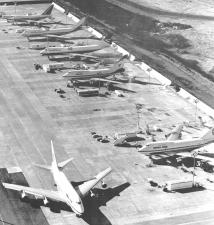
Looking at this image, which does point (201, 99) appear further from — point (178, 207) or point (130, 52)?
point (178, 207)

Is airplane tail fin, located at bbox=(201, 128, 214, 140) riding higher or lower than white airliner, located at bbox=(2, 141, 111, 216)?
higher

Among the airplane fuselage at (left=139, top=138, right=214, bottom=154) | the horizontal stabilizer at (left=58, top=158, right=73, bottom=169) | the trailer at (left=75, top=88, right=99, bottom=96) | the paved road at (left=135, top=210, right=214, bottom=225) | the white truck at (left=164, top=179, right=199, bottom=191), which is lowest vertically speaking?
the paved road at (left=135, top=210, right=214, bottom=225)

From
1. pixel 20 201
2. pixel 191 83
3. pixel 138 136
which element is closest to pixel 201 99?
pixel 191 83

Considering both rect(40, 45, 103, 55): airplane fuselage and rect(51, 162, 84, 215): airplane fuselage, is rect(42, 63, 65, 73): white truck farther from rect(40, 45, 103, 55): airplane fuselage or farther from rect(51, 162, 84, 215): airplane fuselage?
rect(51, 162, 84, 215): airplane fuselage

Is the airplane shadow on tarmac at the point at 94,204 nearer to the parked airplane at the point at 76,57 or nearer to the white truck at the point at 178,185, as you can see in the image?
the white truck at the point at 178,185

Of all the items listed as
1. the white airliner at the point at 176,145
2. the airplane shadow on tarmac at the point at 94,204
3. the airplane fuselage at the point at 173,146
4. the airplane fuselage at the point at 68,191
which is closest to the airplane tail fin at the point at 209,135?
the white airliner at the point at 176,145

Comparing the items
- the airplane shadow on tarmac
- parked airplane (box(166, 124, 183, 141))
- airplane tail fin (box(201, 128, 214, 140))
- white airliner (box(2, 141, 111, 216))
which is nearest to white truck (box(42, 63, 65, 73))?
parked airplane (box(166, 124, 183, 141))

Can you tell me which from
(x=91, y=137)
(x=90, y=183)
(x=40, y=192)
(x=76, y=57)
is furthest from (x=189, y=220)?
(x=76, y=57)
